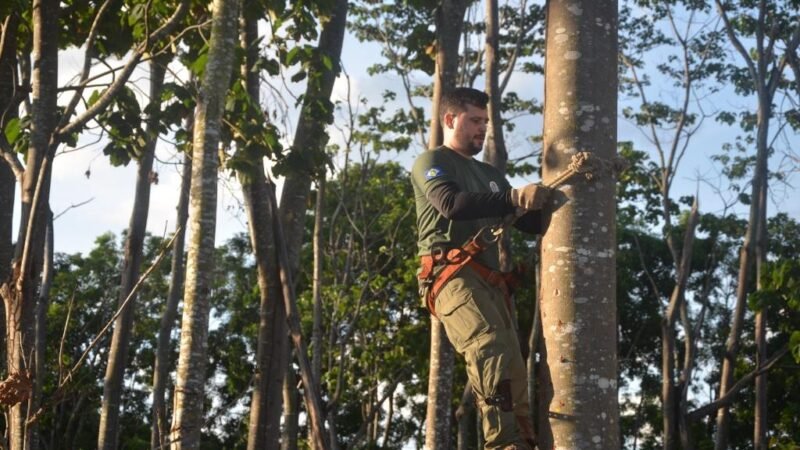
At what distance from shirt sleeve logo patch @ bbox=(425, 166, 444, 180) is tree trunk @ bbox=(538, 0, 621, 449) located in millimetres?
530

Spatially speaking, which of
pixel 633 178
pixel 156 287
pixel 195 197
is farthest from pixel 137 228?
pixel 156 287

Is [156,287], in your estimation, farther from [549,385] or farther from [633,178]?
[549,385]

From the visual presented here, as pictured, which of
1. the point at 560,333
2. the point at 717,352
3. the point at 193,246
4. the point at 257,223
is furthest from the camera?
the point at 717,352

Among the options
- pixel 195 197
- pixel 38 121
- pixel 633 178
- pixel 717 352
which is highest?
pixel 633 178

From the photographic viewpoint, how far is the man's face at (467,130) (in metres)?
4.36

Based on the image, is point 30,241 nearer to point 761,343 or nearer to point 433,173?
point 433,173

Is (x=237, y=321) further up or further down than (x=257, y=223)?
further up

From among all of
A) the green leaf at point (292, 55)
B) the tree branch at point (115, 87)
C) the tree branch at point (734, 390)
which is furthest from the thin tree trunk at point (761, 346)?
the tree branch at point (115, 87)

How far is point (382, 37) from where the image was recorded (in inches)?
842

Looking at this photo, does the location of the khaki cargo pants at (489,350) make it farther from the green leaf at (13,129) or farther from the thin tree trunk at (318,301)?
the thin tree trunk at (318,301)

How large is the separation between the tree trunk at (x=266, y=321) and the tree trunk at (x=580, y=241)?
5.62 metres

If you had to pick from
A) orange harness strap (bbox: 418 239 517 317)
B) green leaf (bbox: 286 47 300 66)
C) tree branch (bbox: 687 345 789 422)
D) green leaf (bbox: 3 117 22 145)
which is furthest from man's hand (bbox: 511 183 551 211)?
tree branch (bbox: 687 345 789 422)

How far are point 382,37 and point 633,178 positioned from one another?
6.51 meters

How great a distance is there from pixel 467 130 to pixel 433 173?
14.6 inches
